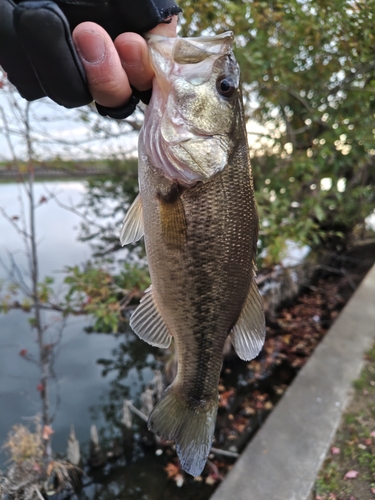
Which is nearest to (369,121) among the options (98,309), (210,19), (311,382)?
(210,19)

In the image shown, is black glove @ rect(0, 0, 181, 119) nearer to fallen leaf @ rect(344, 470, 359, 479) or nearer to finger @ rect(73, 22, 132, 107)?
finger @ rect(73, 22, 132, 107)

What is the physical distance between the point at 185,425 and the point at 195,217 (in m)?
0.97

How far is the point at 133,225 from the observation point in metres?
1.57

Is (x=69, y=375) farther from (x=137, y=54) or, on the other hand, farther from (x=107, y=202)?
Answer: (x=137, y=54)

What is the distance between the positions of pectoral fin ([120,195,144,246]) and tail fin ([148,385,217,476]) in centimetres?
75

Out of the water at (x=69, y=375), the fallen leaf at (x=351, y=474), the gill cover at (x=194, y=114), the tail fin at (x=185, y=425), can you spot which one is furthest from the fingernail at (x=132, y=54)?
the fallen leaf at (x=351, y=474)

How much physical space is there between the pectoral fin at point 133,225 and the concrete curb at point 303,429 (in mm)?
2515

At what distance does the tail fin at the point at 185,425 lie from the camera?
155 centimetres

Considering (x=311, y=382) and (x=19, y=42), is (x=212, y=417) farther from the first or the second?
(x=311, y=382)

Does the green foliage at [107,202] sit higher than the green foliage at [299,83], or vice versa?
the green foliage at [299,83]

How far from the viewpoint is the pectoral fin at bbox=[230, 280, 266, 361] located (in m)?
1.56

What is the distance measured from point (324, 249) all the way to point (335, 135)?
19.3ft

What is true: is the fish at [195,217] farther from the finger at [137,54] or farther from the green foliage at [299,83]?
the green foliage at [299,83]

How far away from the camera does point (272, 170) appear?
17.7ft
